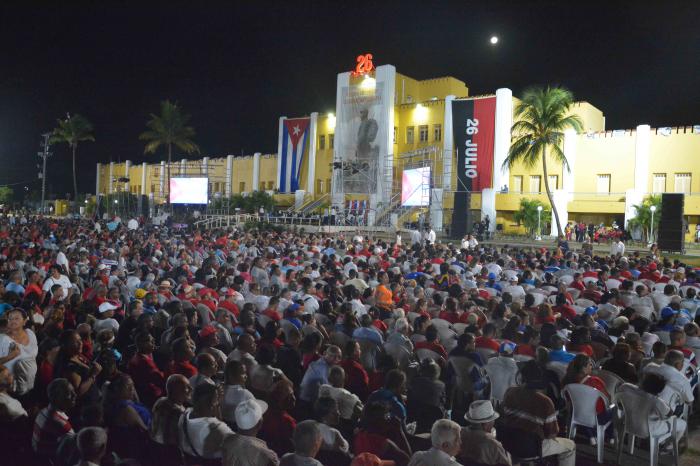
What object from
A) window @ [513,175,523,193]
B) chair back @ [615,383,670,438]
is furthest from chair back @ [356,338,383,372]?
window @ [513,175,523,193]

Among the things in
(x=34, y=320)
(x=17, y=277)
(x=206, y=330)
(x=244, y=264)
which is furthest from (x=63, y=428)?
(x=244, y=264)

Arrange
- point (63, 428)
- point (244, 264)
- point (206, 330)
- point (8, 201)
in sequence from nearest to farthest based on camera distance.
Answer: point (63, 428) < point (206, 330) < point (244, 264) < point (8, 201)

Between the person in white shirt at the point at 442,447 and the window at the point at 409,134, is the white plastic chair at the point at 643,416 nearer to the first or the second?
the person in white shirt at the point at 442,447

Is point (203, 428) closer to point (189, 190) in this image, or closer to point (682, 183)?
point (189, 190)

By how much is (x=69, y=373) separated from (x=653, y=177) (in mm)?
35591

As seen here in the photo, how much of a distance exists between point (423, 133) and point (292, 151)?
12320mm

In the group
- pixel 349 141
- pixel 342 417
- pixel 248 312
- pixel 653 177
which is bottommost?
pixel 342 417

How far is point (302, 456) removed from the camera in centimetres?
338

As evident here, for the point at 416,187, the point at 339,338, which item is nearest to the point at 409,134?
the point at 416,187

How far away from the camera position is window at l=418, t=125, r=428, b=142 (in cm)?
4094

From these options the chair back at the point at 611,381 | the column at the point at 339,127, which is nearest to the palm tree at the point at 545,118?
the column at the point at 339,127

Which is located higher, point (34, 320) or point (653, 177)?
point (653, 177)

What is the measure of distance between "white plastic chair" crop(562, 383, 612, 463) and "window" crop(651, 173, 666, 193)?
107ft

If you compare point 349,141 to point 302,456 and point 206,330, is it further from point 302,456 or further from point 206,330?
point 302,456
